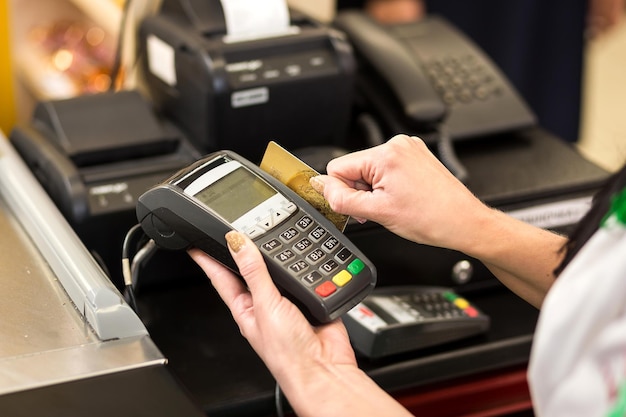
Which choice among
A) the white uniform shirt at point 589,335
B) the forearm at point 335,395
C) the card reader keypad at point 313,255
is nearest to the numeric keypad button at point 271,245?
the card reader keypad at point 313,255

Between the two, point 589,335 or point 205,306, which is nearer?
point 589,335

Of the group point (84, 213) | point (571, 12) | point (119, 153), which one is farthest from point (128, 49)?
point (571, 12)

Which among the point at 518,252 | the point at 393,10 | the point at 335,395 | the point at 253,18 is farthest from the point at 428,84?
the point at 393,10

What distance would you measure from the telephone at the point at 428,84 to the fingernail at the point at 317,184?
1.18 ft

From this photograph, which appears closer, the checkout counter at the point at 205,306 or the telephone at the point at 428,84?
the checkout counter at the point at 205,306

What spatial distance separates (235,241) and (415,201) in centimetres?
18

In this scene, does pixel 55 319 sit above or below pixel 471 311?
above

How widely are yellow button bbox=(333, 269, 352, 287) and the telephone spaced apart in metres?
0.42

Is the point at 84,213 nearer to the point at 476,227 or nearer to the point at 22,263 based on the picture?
the point at 22,263

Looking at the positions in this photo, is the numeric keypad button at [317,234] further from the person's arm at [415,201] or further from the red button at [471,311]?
the red button at [471,311]

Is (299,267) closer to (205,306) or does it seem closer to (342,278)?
(342,278)

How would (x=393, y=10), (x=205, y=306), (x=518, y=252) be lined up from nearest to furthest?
(x=518, y=252), (x=205, y=306), (x=393, y=10)

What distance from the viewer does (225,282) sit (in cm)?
81

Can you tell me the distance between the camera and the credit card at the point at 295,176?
0.83m
